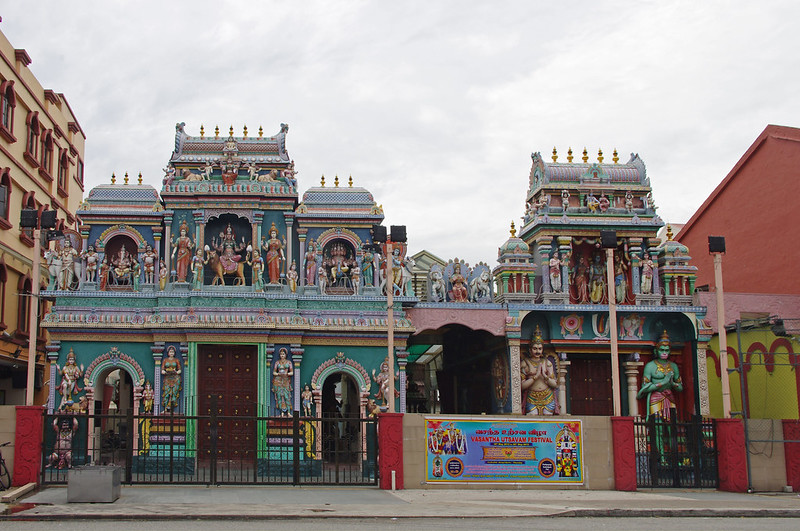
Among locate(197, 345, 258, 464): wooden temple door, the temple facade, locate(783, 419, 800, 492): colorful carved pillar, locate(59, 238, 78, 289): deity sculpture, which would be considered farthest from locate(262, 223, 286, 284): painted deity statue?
locate(783, 419, 800, 492): colorful carved pillar

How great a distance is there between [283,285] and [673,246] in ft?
46.7

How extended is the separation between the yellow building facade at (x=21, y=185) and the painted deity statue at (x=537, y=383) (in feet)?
59.0

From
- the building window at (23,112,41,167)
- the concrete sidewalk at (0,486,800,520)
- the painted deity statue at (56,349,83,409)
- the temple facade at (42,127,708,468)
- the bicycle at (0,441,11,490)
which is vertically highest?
the building window at (23,112,41,167)

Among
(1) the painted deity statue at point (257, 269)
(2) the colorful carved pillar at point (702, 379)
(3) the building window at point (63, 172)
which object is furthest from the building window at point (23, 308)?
(2) the colorful carved pillar at point (702, 379)

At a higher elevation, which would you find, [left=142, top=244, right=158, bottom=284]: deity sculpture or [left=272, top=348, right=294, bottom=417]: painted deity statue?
[left=142, top=244, right=158, bottom=284]: deity sculpture

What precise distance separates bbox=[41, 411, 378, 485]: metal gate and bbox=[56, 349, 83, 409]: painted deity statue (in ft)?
3.19

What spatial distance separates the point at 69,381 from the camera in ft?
93.0

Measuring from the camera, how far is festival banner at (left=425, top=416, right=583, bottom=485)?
2242 centimetres

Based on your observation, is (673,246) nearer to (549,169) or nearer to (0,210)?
(549,169)

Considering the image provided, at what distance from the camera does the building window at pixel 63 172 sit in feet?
140

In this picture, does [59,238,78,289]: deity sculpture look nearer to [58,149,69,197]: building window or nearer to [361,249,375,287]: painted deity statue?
[361,249,375,287]: painted deity statue

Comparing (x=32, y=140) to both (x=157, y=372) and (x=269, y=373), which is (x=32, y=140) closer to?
(x=157, y=372)

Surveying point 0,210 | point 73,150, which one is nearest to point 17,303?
point 0,210

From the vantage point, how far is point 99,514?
17.3 metres
